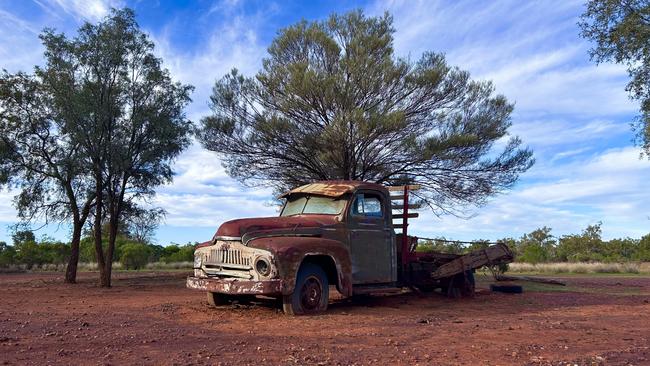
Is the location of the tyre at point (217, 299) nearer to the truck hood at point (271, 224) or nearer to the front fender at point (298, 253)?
the truck hood at point (271, 224)

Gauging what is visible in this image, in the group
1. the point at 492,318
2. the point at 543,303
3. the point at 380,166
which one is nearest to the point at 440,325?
the point at 492,318

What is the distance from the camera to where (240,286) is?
8.63 metres

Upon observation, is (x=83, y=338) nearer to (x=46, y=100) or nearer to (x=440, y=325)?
(x=440, y=325)

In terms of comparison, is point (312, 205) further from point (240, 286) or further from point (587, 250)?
point (587, 250)

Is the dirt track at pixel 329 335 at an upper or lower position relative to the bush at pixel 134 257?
lower

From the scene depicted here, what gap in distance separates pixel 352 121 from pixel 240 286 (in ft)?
31.0

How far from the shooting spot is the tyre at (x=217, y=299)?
9992mm

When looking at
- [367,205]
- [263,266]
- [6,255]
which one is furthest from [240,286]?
[6,255]

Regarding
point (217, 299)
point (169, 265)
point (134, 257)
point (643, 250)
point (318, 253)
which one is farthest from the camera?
point (643, 250)

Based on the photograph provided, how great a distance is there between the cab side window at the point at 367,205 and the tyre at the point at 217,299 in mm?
2619

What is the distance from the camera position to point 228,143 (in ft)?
64.2

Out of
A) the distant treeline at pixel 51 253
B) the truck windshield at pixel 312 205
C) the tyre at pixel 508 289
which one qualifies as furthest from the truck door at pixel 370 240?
the distant treeline at pixel 51 253

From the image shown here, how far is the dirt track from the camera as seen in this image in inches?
223

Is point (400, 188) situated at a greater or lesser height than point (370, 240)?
greater
